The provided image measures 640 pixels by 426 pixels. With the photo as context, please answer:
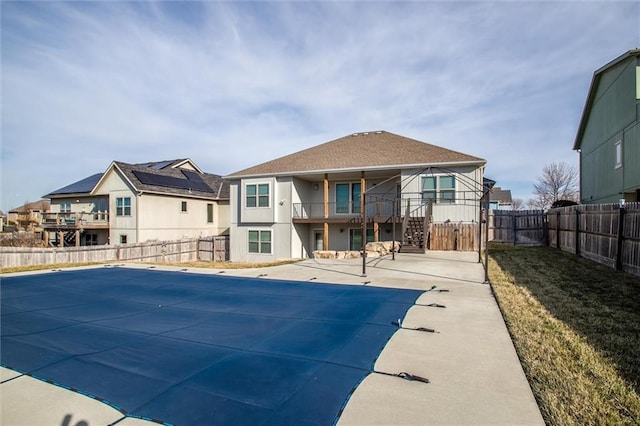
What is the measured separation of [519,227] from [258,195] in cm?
1426

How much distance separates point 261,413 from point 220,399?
0.43m

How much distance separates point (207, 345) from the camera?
407cm

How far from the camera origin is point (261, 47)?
47.0 feet

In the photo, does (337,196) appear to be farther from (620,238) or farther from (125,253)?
(620,238)

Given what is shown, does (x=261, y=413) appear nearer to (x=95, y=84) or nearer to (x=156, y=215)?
(x=95, y=84)

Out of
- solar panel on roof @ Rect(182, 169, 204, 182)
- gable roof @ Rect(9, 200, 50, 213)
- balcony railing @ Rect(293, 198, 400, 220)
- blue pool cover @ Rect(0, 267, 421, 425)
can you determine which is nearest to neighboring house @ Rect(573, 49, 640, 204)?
balcony railing @ Rect(293, 198, 400, 220)

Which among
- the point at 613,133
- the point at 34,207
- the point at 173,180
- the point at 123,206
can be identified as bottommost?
the point at 123,206

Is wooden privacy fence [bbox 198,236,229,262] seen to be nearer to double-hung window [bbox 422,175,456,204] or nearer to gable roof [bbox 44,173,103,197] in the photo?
gable roof [bbox 44,173,103,197]

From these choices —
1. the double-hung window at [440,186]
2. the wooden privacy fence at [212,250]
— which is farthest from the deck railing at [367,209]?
the wooden privacy fence at [212,250]

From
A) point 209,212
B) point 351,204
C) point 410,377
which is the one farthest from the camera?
point 209,212

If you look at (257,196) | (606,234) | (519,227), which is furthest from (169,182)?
(606,234)

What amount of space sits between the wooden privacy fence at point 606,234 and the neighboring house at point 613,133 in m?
2.48

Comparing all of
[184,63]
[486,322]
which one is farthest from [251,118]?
[486,322]

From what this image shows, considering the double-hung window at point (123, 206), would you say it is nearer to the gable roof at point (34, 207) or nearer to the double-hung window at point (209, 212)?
the double-hung window at point (209, 212)
